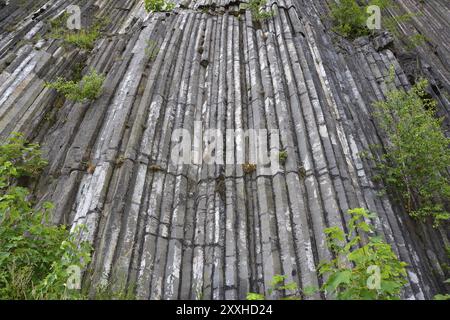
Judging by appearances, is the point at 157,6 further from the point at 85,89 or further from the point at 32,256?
the point at 32,256

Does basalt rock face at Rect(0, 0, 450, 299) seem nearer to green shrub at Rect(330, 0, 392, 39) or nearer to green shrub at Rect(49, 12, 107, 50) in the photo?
green shrub at Rect(49, 12, 107, 50)

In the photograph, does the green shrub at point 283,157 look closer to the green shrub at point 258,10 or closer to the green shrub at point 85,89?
the green shrub at point 85,89

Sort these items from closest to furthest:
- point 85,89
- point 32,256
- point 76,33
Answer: point 32,256, point 85,89, point 76,33

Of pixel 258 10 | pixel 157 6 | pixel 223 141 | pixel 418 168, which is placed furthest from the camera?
pixel 157 6

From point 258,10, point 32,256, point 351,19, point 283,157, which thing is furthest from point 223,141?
point 351,19

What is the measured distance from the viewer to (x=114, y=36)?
1495 cm

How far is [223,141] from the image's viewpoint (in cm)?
908

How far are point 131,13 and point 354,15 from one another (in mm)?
8979

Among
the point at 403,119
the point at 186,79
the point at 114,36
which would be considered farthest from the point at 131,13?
the point at 403,119

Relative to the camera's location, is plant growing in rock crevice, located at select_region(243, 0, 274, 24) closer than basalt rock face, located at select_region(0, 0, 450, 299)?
No

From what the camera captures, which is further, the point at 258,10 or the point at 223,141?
the point at 258,10

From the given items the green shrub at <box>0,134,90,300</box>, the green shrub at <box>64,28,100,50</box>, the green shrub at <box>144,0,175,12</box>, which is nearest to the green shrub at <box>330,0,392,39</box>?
the green shrub at <box>144,0,175,12</box>

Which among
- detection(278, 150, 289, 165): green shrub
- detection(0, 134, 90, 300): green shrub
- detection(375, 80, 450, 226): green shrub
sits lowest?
detection(375, 80, 450, 226): green shrub

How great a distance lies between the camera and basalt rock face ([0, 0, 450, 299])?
6.90 metres
